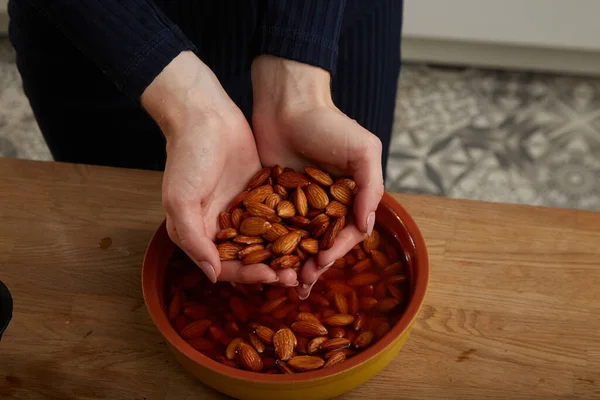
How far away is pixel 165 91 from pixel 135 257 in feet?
0.76

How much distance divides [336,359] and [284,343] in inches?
2.3

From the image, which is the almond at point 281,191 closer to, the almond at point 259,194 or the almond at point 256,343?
the almond at point 259,194

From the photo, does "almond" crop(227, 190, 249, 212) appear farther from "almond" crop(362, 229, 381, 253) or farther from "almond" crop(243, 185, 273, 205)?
"almond" crop(362, 229, 381, 253)

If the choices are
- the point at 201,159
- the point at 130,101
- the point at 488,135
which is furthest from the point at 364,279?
the point at 488,135

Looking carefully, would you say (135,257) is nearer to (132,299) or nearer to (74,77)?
(132,299)

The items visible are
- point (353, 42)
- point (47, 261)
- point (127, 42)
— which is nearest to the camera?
point (127, 42)

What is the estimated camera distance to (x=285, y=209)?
31.4 inches

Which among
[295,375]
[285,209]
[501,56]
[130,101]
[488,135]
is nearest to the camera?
[295,375]

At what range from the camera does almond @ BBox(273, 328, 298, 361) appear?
743mm

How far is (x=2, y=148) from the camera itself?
1.92 m

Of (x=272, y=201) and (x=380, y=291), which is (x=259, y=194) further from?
(x=380, y=291)

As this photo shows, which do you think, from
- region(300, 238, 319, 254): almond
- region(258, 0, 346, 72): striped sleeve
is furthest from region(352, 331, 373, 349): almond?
region(258, 0, 346, 72): striped sleeve

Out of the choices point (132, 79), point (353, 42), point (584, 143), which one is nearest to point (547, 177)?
point (584, 143)

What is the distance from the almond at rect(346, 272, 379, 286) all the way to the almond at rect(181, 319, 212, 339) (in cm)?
17
